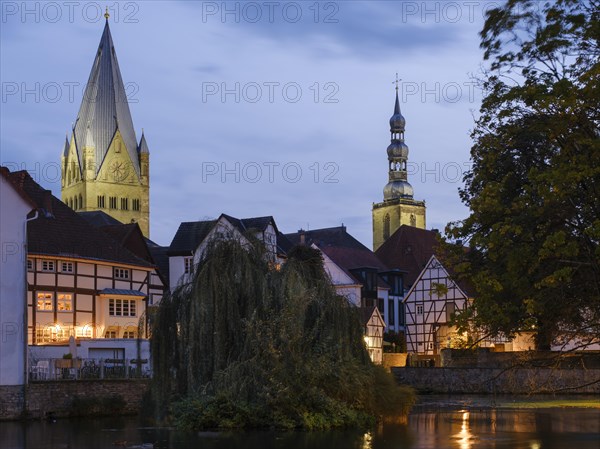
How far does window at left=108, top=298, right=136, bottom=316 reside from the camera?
183 ft

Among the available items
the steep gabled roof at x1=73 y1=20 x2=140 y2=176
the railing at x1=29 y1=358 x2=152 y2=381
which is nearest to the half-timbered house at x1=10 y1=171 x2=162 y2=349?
the railing at x1=29 y1=358 x2=152 y2=381

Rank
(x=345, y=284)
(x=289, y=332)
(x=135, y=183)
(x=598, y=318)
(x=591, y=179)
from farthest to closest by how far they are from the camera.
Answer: (x=135, y=183) → (x=345, y=284) → (x=289, y=332) → (x=598, y=318) → (x=591, y=179)

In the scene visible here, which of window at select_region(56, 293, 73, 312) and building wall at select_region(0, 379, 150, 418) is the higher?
window at select_region(56, 293, 73, 312)

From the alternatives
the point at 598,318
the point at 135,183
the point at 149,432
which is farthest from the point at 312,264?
the point at 135,183

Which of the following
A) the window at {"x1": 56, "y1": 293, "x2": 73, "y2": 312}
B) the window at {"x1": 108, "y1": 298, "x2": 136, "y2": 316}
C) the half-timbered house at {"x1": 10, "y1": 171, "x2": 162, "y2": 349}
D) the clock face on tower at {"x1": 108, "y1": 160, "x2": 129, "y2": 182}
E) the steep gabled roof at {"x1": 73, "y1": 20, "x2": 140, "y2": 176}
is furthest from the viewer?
the clock face on tower at {"x1": 108, "y1": 160, "x2": 129, "y2": 182}

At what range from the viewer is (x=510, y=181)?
26672 millimetres

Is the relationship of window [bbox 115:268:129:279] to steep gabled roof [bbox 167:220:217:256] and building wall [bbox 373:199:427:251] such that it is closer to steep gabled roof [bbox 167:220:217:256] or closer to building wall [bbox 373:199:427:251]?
steep gabled roof [bbox 167:220:217:256]

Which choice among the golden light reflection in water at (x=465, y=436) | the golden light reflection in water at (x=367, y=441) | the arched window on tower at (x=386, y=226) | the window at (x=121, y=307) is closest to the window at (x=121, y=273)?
the window at (x=121, y=307)

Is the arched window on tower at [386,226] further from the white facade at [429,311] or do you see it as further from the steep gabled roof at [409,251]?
the white facade at [429,311]

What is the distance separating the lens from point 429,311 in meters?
73.5

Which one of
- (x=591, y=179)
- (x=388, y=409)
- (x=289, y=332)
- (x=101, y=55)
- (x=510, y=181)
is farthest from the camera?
(x=101, y=55)

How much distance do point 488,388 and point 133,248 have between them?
21048mm

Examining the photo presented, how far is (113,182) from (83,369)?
395ft

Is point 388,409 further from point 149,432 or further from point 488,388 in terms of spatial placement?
point 488,388
